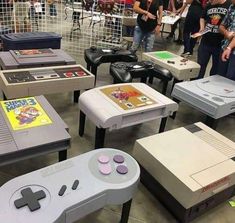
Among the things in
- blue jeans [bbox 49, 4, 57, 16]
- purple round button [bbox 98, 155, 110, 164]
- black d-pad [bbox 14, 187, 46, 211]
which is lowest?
blue jeans [bbox 49, 4, 57, 16]

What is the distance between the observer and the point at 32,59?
2.60 metres

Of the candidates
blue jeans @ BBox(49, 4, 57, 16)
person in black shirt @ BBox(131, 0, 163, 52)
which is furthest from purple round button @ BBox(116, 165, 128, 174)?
blue jeans @ BBox(49, 4, 57, 16)

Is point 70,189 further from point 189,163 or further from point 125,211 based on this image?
point 189,163

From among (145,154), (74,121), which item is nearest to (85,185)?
(145,154)

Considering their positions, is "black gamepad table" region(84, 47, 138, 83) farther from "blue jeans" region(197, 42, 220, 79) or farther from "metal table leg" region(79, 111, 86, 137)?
"metal table leg" region(79, 111, 86, 137)

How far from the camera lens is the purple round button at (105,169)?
1280 millimetres

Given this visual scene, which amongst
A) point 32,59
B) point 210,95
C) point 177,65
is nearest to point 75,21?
point 32,59

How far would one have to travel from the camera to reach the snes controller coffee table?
3.50 ft

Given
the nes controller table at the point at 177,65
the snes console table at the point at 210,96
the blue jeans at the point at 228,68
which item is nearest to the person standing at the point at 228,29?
the blue jeans at the point at 228,68

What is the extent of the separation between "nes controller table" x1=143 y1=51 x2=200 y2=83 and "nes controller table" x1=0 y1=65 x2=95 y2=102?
0.89 meters

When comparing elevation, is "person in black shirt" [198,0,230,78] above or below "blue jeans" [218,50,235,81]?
above

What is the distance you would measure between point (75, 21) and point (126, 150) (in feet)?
13.2

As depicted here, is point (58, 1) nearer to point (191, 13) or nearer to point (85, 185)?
point (191, 13)

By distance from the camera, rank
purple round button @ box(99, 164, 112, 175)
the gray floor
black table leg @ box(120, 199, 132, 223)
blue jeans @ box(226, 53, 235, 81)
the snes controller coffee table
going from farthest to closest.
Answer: blue jeans @ box(226, 53, 235, 81)
the gray floor
black table leg @ box(120, 199, 132, 223)
purple round button @ box(99, 164, 112, 175)
the snes controller coffee table
